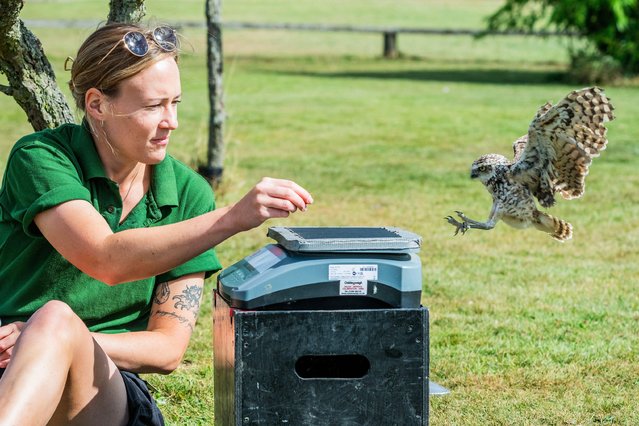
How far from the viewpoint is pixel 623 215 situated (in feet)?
29.9

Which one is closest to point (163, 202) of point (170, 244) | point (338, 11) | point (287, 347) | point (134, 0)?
point (170, 244)

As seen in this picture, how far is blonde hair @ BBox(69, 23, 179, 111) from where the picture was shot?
283 centimetres

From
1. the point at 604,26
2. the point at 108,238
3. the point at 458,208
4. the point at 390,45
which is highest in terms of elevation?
the point at 108,238

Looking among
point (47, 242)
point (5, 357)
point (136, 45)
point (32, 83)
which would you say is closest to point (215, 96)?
point (32, 83)

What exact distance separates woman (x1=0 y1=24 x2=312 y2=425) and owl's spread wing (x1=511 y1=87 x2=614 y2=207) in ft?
5.37

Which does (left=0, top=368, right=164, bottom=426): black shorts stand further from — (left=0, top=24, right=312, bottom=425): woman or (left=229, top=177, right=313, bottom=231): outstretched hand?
(left=229, top=177, right=313, bottom=231): outstretched hand

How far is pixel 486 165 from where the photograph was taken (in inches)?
194

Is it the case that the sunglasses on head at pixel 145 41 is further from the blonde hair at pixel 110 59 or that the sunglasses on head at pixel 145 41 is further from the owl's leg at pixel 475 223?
the owl's leg at pixel 475 223

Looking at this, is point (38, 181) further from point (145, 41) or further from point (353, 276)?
point (353, 276)

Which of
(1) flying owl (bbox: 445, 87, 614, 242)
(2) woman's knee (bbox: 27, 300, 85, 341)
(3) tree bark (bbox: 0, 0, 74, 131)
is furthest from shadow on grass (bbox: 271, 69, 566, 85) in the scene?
(2) woman's knee (bbox: 27, 300, 85, 341)

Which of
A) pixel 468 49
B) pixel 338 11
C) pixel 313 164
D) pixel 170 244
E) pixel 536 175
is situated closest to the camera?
pixel 170 244

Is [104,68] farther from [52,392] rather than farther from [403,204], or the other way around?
[403,204]

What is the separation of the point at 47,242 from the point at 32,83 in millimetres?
1870

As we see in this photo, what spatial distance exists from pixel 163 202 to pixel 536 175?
6.98ft
